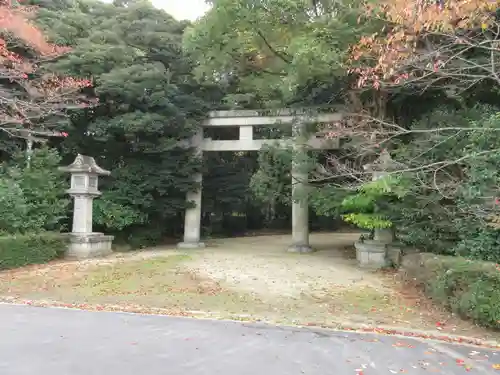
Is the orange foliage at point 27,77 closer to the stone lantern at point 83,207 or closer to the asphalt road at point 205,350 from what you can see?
the stone lantern at point 83,207

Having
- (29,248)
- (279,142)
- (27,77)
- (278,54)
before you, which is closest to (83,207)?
(29,248)

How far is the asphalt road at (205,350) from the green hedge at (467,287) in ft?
3.67

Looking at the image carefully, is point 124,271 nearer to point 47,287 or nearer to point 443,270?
point 47,287

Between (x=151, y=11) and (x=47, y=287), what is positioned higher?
(x=151, y=11)

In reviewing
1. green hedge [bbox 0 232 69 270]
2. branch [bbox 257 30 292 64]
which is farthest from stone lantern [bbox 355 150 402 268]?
green hedge [bbox 0 232 69 270]

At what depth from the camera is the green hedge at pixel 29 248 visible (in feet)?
36.6

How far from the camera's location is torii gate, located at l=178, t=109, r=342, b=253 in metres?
14.3

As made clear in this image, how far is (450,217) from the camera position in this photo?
31.1 ft

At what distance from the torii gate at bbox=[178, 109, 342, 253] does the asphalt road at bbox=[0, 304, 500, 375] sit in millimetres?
8290

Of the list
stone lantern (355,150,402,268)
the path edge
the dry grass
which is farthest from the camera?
stone lantern (355,150,402,268)

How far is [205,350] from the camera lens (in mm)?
5070

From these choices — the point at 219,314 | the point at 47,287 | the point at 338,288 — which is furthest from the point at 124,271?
the point at 338,288

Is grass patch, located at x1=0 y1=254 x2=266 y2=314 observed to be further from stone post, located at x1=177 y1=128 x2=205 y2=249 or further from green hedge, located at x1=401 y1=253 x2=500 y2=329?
stone post, located at x1=177 y1=128 x2=205 y2=249

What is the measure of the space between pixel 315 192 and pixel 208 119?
5976 mm
